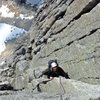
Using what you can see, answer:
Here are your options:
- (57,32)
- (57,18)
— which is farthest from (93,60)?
(57,18)

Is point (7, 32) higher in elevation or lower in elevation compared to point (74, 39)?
higher

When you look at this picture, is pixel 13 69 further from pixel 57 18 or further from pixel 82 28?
pixel 82 28

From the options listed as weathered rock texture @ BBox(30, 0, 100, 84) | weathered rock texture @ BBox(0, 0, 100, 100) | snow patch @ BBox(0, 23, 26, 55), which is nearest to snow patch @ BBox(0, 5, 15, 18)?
snow patch @ BBox(0, 23, 26, 55)

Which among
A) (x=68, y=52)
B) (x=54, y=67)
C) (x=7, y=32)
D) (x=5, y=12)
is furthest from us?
(x=5, y=12)

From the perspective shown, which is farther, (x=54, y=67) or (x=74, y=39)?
(x=74, y=39)

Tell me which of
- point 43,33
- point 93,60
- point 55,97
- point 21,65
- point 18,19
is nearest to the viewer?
point 55,97

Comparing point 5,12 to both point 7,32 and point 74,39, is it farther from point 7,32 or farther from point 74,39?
point 74,39

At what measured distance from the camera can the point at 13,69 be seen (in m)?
35.7

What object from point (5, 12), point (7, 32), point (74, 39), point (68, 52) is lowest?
point (68, 52)

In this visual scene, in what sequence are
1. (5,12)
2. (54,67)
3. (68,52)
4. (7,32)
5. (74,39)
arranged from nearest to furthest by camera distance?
(54,67) → (74,39) → (68,52) → (7,32) → (5,12)

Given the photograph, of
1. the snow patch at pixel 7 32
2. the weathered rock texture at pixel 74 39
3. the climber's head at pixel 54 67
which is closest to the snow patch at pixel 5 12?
the snow patch at pixel 7 32

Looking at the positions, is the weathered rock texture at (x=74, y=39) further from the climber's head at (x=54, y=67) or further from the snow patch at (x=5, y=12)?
the snow patch at (x=5, y=12)

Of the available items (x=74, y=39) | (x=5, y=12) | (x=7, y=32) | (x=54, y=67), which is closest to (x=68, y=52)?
(x=74, y=39)

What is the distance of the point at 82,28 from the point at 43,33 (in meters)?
8.93
